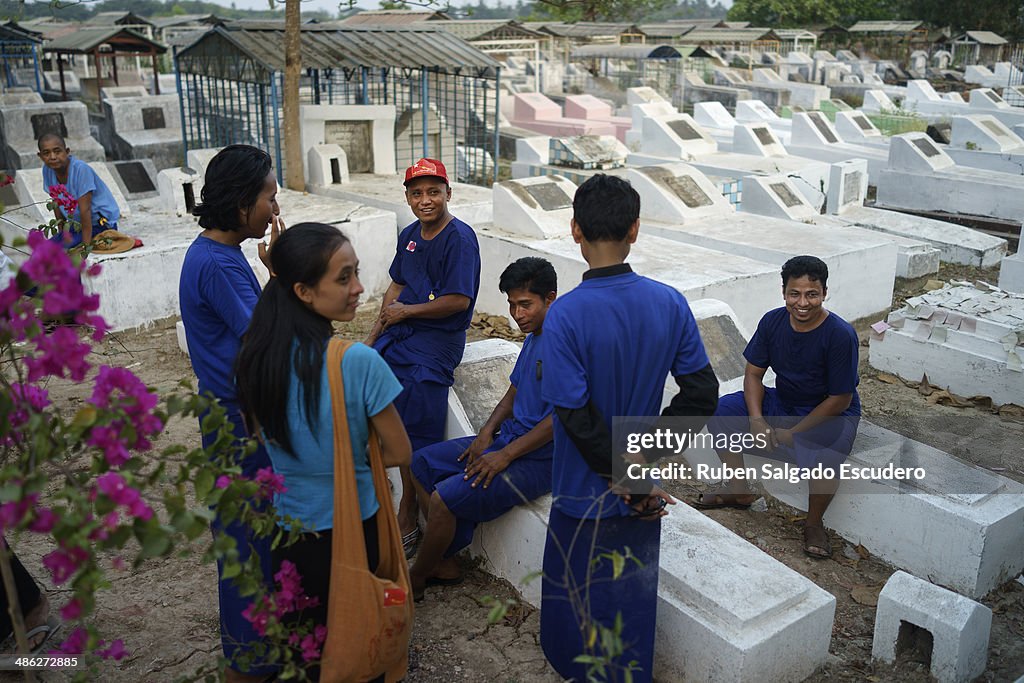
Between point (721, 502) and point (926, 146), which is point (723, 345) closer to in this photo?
point (721, 502)

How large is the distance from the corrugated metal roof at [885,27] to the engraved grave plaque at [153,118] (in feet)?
111

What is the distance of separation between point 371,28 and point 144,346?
24.2 feet

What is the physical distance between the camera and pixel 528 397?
3.20 m

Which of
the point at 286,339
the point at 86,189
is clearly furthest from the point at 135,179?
the point at 286,339

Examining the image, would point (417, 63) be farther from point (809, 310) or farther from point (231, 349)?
point (231, 349)

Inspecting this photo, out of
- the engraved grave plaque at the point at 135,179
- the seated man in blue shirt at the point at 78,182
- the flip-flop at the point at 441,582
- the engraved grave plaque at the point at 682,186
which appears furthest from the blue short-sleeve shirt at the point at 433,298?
the engraved grave plaque at the point at 135,179

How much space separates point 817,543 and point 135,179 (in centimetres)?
900

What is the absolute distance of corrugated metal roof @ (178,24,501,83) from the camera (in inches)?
439

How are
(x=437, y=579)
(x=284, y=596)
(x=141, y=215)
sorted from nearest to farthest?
(x=284, y=596), (x=437, y=579), (x=141, y=215)

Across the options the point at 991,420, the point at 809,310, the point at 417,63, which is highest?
the point at 417,63

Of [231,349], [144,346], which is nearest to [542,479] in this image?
[231,349]

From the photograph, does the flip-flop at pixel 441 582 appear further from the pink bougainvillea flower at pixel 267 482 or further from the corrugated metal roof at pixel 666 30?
the corrugated metal roof at pixel 666 30

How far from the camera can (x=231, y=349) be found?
2.75 meters

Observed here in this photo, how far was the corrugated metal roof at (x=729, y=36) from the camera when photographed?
36.1 meters
